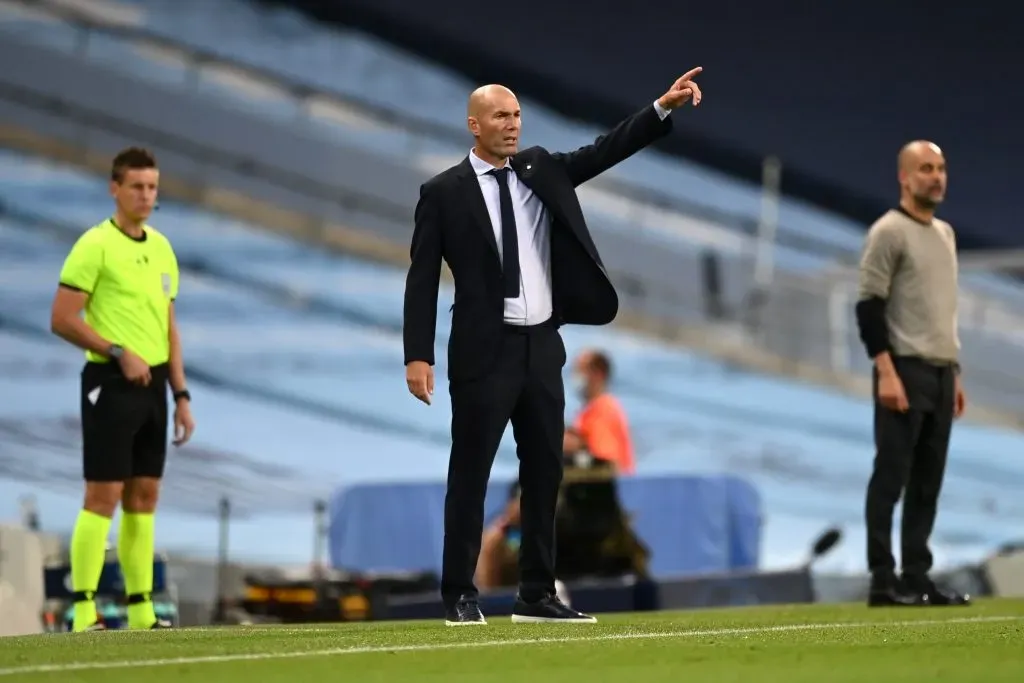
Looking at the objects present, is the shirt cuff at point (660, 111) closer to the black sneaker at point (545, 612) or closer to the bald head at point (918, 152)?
the black sneaker at point (545, 612)

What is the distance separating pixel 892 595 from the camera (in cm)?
528

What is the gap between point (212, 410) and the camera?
16016 millimetres

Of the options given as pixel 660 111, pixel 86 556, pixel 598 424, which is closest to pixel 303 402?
pixel 598 424

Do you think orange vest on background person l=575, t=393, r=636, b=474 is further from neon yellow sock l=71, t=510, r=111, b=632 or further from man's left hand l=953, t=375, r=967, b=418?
neon yellow sock l=71, t=510, r=111, b=632

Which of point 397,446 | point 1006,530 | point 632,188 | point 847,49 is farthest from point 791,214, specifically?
point 1006,530

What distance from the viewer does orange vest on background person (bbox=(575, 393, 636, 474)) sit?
7.55 m

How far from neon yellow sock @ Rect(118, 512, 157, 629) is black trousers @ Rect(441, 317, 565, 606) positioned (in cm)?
122

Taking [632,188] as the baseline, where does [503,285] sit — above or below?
below

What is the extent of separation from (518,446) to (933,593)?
1.77 metres

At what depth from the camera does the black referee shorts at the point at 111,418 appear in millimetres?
4793

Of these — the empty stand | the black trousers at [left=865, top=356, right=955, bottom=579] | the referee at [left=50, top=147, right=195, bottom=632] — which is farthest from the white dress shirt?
the empty stand

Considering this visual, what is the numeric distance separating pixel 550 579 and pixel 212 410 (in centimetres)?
1221

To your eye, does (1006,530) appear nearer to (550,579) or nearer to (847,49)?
(847,49)

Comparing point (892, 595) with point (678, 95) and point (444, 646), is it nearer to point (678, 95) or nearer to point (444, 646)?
point (678, 95)
